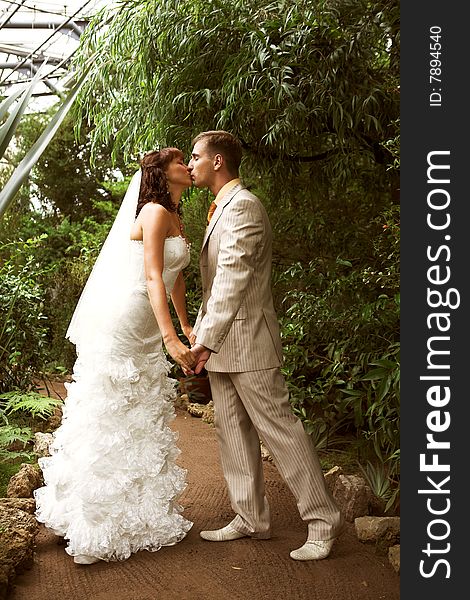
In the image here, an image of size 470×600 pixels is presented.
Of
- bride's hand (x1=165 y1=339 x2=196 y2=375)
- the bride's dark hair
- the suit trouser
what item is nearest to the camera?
bride's hand (x1=165 y1=339 x2=196 y2=375)

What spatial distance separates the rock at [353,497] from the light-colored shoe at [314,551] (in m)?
0.65

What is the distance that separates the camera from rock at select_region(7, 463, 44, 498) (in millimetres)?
4070

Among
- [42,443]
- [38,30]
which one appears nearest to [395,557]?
[42,443]

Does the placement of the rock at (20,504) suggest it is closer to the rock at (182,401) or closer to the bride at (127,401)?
the bride at (127,401)

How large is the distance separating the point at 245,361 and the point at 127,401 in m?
0.52

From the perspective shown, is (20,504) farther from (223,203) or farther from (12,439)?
(223,203)

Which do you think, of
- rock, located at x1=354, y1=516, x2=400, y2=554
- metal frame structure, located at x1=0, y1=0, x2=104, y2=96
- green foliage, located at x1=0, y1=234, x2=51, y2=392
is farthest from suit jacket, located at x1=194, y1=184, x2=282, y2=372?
metal frame structure, located at x1=0, y1=0, x2=104, y2=96

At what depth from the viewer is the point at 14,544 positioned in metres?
3.04

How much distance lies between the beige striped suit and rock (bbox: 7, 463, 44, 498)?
1235 mm

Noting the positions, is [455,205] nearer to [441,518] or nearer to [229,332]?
[441,518]

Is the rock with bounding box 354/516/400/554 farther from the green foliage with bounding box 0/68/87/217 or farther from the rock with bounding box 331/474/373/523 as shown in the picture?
the green foliage with bounding box 0/68/87/217

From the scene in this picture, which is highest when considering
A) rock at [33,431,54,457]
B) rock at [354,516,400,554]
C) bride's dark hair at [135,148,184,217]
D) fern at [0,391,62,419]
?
bride's dark hair at [135,148,184,217]

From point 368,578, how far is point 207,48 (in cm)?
302

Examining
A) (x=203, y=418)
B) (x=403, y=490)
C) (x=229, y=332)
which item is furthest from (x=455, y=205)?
(x=203, y=418)
